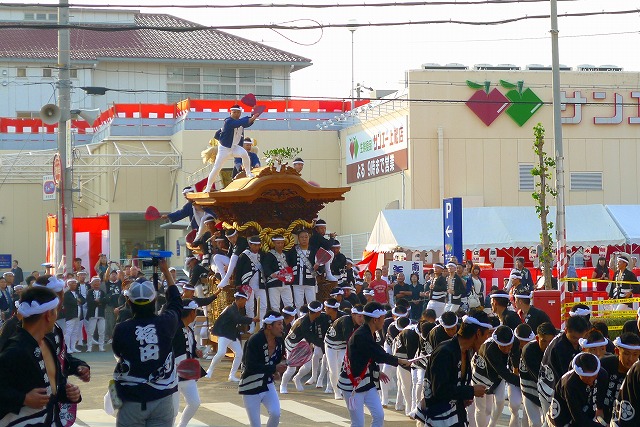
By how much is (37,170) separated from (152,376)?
37727 mm

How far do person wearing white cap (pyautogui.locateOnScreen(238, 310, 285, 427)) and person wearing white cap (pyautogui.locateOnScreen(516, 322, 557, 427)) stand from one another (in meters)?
2.54

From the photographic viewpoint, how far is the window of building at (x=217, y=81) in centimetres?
5378

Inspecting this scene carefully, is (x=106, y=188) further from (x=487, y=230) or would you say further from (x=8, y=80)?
(x=487, y=230)

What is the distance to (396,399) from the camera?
55.1ft

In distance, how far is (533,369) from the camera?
11492mm

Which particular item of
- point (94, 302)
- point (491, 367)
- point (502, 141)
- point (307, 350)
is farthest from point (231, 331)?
point (502, 141)

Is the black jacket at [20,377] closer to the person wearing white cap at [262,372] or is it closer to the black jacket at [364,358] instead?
the black jacket at [364,358]

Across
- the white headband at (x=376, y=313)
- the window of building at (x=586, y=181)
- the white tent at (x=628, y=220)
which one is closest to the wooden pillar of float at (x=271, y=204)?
the white headband at (x=376, y=313)

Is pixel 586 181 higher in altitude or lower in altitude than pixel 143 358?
higher

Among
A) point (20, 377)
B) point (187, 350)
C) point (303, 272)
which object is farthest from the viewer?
point (303, 272)

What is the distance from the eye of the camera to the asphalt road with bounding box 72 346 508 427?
15148 millimetres

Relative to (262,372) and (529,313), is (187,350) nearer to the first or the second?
(262,372)

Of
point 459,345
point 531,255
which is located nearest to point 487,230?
point 531,255

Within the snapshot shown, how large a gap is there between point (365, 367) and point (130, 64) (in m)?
43.4
